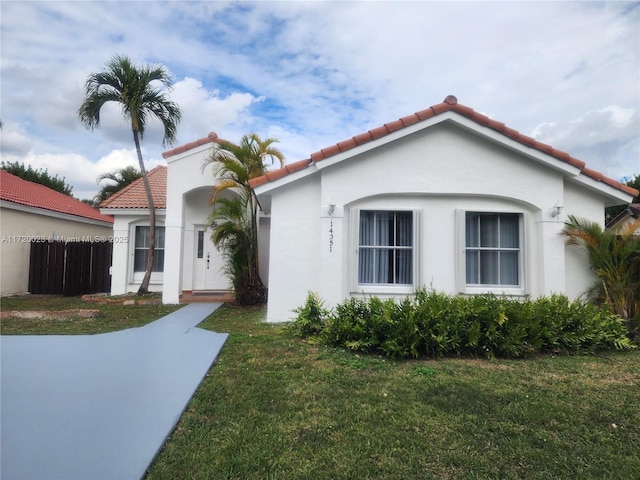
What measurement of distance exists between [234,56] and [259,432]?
34.6ft

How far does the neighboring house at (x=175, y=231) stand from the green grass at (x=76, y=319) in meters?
1.44

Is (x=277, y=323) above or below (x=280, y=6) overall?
below

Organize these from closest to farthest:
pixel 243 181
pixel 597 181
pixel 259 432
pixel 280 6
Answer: pixel 259 432 → pixel 597 181 → pixel 280 6 → pixel 243 181

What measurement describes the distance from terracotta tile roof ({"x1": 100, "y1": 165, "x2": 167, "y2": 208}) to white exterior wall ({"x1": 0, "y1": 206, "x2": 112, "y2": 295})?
10.9ft

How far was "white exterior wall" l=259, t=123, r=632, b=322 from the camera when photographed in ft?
25.6

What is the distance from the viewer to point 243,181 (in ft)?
33.1

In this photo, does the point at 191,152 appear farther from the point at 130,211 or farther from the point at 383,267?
the point at 383,267

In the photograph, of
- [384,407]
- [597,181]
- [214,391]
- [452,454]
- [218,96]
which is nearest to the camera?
[452,454]

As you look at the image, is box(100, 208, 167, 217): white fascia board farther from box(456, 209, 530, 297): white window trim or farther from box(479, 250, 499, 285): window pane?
box(479, 250, 499, 285): window pane

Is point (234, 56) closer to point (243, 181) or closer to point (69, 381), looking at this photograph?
point (243, 181)

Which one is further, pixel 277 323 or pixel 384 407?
pixel 277 323

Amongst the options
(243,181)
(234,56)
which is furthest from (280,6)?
(243,181)

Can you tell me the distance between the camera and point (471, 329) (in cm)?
572

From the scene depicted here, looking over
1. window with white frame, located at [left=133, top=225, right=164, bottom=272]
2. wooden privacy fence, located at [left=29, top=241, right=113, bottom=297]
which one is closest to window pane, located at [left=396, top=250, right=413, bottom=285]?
window with white frame, located at [left=133, top=225, right=164, bottom=272]
